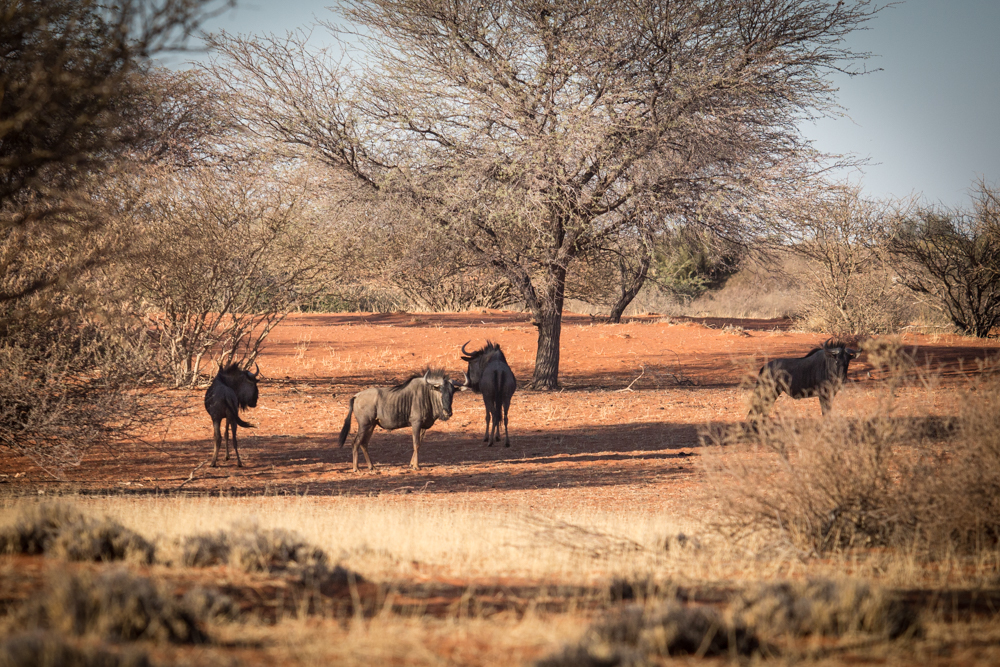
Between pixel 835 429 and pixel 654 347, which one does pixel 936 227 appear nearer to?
pixel 654 347

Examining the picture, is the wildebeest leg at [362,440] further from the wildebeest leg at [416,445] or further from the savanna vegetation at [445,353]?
the savanna vegetation at [445,353]

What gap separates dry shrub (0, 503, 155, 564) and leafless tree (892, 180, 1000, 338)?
29.2m

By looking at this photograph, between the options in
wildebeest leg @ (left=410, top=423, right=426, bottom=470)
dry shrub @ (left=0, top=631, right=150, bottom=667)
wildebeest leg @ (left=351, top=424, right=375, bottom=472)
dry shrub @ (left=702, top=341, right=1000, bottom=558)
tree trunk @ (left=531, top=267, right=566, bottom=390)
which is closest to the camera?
dry shrub @ (left=0, top=631, right=150, bottom=667)

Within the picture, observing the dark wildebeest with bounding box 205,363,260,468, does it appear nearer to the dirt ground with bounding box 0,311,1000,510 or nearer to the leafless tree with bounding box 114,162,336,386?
the dirt ground with bounding box 0,311,1000,510

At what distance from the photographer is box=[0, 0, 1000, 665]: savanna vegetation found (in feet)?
14.0

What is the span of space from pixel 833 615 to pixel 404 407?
8588 mm

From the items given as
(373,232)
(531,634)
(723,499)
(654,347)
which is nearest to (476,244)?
(373,232)

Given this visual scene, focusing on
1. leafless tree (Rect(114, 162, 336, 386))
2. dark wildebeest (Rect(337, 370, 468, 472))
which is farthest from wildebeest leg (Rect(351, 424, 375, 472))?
leafless tree (Rect(114, 162, 336, 386))

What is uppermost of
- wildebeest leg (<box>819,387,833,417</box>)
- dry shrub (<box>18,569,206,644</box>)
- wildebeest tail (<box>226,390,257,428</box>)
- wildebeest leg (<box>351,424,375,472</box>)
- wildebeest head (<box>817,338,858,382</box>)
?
wildebeest head (<box>817,338,858,382</box>)

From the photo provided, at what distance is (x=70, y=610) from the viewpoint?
3.83 meters

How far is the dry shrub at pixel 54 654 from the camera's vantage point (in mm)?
3119

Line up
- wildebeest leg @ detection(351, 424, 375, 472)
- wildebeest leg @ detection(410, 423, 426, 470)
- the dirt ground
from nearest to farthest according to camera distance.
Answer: the dirt ground
wildebeest leg @ detection(351, 424, 375, 472)
wildebeest leg @ detection(410, 423, 426, 470)

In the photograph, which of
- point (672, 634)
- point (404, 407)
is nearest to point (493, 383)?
point (404, 407)

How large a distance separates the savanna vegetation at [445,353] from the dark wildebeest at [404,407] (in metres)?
2.37
